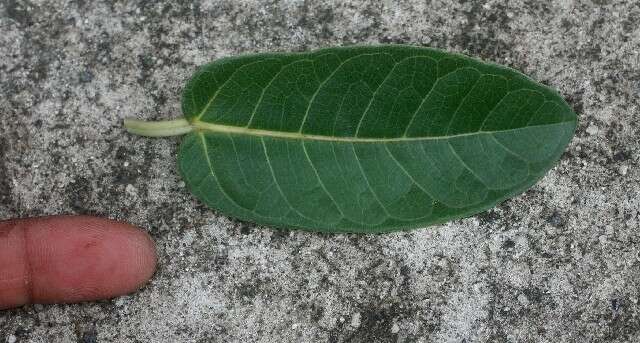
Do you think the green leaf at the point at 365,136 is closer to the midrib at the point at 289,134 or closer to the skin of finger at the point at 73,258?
the midrib at the point at 289,134

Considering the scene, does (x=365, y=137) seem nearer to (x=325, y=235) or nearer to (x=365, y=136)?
(x=365, y=136)

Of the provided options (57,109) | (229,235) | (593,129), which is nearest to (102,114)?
(57,109)

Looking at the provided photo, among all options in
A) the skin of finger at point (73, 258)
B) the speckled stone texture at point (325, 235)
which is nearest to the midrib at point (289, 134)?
the speckled stone texture at point (325, 235)

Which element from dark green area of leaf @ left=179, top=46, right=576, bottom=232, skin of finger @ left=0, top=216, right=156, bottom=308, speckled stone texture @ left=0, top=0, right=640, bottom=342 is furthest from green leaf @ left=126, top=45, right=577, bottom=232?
skin of finger @ left=0, top=216, right=156, bottom=308

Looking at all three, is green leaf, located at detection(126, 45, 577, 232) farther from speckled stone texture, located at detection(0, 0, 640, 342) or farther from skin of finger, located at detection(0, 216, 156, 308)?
skin of finger, located at detection(0, 216, 156, 308)

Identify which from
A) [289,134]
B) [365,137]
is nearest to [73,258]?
[289,134]

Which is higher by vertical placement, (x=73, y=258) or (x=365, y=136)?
(x=365, y=136)
